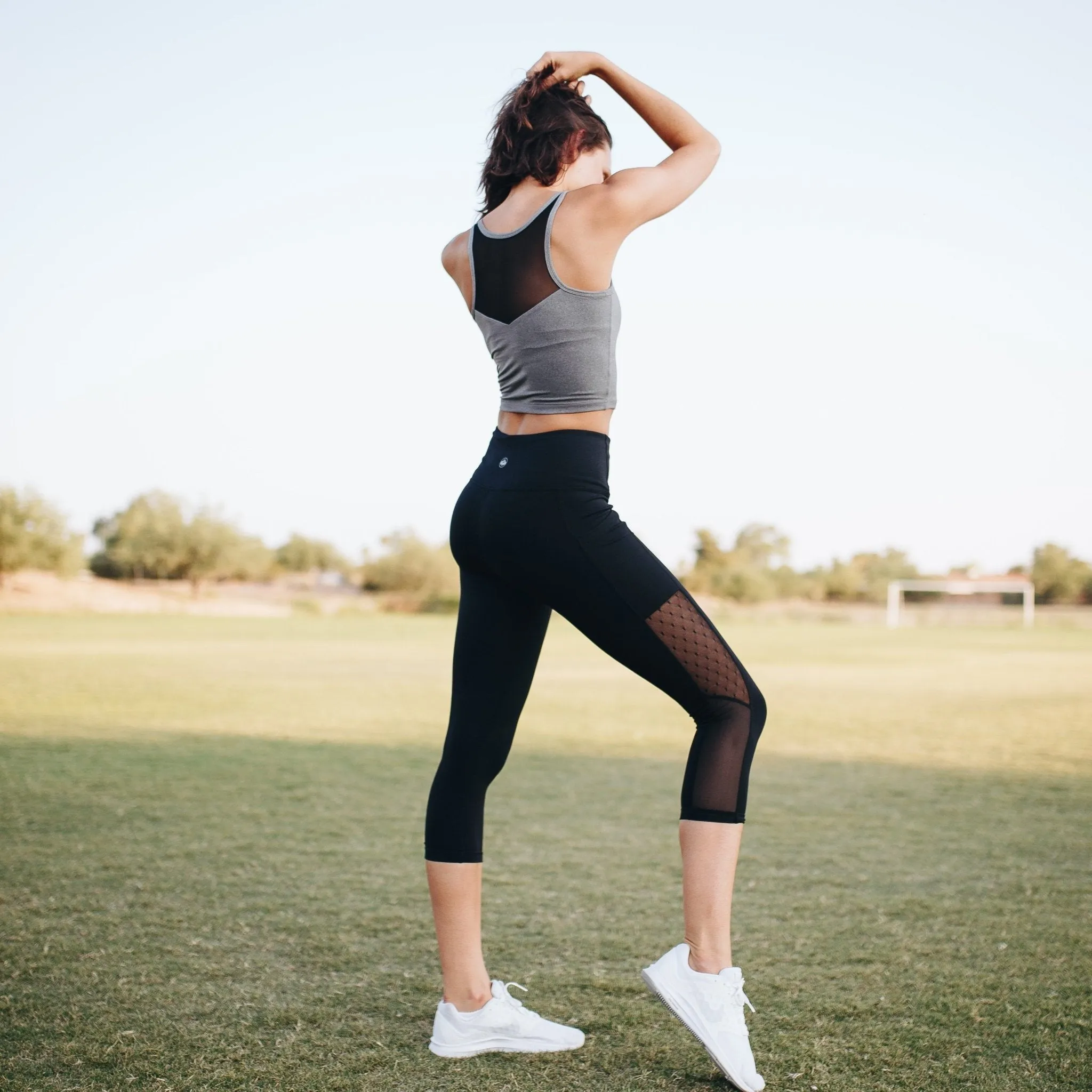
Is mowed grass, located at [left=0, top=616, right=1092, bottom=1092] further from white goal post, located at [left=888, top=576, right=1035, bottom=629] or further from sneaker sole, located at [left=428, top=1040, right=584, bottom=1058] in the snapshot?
white goal post, located at [left=888, top=576, right=1035, bottom=629]

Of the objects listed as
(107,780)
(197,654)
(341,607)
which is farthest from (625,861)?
(341,607)

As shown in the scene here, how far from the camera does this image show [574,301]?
1.85 m

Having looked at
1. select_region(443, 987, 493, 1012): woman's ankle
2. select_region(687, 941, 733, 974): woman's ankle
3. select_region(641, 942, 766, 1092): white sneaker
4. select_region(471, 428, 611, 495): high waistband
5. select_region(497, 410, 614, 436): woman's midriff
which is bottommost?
select_region(443, 987, 493, 1012): woman's ankle

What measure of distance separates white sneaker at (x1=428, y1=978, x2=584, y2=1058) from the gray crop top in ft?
3.81

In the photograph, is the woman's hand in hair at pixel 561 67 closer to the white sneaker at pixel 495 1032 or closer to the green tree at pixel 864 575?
the white sneaker at pixel 495 1032

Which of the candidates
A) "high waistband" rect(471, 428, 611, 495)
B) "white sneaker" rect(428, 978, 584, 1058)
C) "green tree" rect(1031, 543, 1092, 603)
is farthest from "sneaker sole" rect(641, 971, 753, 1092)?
"green tree" rect(1031, 543, 1092, 603)

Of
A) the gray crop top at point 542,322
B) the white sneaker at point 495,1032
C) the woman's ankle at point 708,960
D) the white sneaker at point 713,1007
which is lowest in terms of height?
the white sneaker at point 495,1032

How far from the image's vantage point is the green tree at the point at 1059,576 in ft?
223

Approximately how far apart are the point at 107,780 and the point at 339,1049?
3608 millimetres

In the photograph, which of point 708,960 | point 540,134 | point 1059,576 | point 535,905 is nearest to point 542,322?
point 540,134

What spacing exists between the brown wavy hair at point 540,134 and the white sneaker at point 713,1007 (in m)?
1.44

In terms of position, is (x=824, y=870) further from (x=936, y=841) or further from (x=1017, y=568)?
(x=1017, y=568)

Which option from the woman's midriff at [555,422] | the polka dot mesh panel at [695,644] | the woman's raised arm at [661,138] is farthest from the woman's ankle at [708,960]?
the woman's raised arm at [661,138]

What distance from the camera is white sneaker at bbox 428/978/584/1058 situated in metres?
2.00
